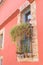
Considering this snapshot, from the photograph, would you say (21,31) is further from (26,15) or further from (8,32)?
(8,32)

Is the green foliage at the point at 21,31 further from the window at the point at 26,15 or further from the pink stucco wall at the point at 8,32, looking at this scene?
the window at the point at 26,15

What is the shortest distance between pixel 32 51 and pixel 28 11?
116 cm

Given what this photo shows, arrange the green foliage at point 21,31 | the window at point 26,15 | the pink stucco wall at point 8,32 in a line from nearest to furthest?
the pink stucco wall at point 8,32, the green foliage at point 21,31, the window at point 26,15

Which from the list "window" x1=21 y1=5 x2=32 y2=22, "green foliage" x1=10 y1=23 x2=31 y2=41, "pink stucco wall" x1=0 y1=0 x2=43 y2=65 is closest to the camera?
"pink stucco wall" x1=0 y1=0 x2=43 y2=65

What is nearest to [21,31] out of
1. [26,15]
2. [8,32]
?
[26,15]

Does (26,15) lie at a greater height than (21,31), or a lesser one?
greater

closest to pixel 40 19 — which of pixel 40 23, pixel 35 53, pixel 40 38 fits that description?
pixel 40 23

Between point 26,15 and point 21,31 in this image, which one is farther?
point 26,15

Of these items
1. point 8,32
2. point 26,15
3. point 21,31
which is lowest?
point 21,31

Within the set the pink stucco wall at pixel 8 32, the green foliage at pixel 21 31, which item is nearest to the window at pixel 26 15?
the pink stucco wall at pixel 8 32

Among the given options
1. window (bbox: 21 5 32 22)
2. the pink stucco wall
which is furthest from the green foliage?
window (bbox: 21 5 32 22)

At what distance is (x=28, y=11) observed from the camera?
4617 millimetres

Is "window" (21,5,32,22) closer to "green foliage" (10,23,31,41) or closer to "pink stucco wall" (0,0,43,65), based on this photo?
"pink stucco wall" (0,0,43,65)

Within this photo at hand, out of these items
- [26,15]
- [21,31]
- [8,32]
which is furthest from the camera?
[8,32]
